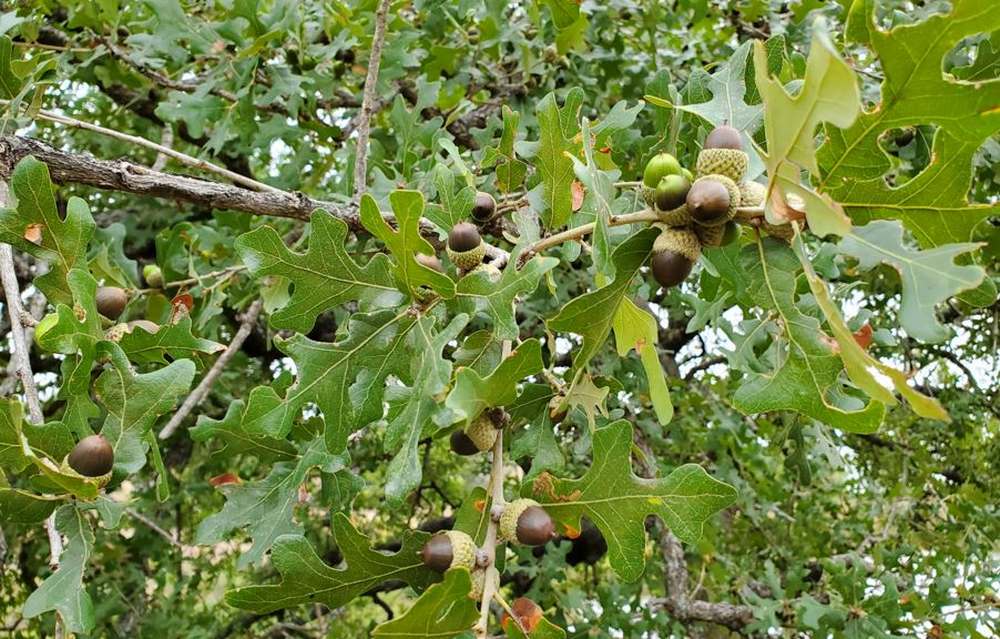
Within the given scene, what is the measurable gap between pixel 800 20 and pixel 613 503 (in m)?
2.47

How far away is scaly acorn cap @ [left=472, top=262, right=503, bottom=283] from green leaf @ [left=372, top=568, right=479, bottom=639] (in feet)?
1.49

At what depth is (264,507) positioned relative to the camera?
5.78 feet

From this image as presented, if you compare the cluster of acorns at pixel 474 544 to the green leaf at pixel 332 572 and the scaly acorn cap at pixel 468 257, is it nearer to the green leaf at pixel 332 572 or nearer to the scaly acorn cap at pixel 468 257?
the green leaf at pixel 332 572

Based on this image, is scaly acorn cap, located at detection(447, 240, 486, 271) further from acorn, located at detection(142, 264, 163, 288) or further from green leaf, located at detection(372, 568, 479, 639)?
acorn, located at detection(142, 264, 163, 288)

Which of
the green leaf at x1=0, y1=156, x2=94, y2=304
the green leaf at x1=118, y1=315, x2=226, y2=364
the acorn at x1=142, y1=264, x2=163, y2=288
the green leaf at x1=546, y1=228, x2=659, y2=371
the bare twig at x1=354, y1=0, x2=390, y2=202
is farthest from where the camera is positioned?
the acorn at x1=142, y1=264, x2=163, y2=288

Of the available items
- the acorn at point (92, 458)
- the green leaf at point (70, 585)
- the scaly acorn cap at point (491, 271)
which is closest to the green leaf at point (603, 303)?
the scaly acorn cap at point (491, 271)

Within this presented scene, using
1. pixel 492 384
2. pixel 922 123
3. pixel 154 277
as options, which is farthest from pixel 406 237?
pixel 154 277

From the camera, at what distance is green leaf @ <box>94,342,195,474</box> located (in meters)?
1.46

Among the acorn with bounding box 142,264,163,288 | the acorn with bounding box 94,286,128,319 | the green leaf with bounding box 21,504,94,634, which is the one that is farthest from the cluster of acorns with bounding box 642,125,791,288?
the acorn with bounding box 142,264,163,288

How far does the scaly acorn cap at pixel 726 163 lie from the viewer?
1.23 meters

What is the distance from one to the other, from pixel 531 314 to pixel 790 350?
2.13m

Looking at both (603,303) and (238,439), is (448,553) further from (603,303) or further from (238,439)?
(238,439)

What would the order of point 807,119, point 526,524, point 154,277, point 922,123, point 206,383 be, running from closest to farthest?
point 807,119 → point 922,123 → point 526,524 → point 206,383 → point 154,277

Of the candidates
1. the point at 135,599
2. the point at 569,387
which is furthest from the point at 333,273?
the point at 135,599
